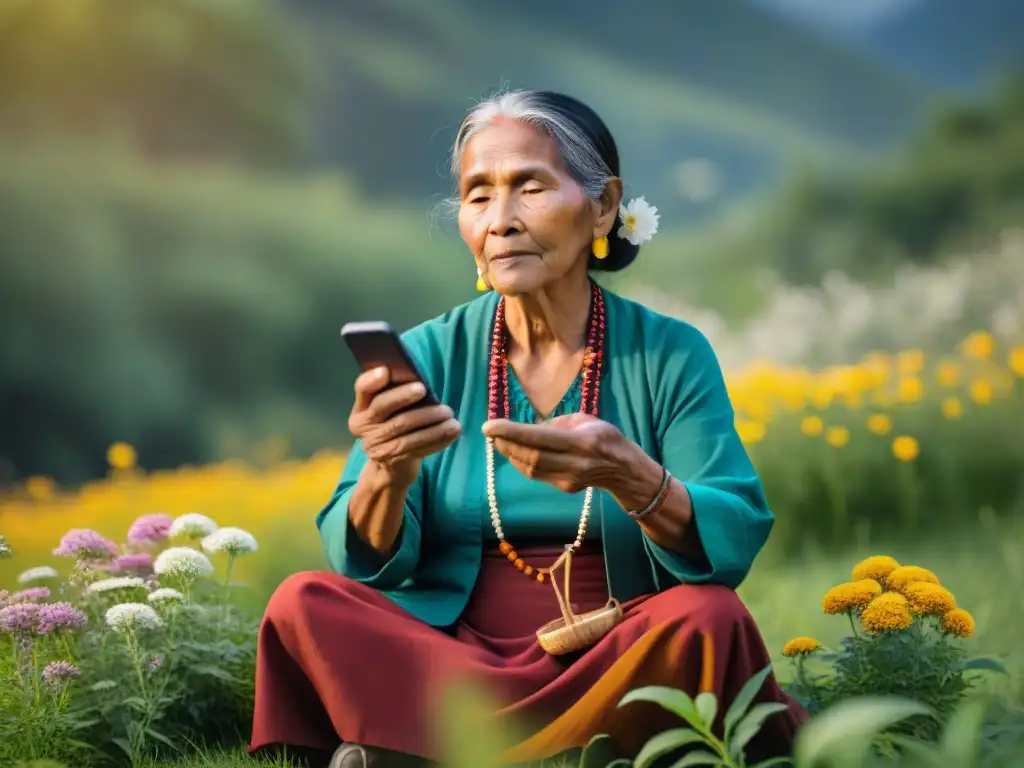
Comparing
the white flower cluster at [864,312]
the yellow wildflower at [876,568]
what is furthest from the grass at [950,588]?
the white flower cluster at [864,312]

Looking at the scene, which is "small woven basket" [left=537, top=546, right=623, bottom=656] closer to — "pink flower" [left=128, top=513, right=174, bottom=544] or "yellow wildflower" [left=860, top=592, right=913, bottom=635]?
"yellow wildflower" [left=860, top=592, right=913, bottom=635]

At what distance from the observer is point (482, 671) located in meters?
3.10

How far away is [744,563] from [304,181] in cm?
625

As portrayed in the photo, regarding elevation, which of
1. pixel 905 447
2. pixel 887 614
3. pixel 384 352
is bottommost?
pixel 887 614

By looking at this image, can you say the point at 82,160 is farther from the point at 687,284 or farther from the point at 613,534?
the point at 613,534

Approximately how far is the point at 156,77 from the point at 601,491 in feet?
20.4

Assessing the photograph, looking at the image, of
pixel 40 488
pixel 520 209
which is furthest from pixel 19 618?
pixel 40 488

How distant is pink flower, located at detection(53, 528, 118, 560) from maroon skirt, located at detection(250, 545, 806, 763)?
97 cm

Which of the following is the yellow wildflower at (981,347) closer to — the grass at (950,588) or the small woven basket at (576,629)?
the grass at (950,588)

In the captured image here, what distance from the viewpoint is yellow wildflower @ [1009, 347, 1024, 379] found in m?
6.29

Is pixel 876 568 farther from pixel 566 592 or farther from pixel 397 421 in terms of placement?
pixel 397 421

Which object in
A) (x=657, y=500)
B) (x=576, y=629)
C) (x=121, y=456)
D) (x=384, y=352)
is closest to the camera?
(x=384, y=352)

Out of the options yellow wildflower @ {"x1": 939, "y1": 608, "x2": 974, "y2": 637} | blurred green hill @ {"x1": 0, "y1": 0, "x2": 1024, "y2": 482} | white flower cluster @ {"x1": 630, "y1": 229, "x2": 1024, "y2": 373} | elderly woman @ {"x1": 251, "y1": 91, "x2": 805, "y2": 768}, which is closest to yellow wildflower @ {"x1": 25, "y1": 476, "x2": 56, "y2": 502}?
blurred green hill @ {"x1": 0, "y1": 0, "x2": 1024, "y2": 482}

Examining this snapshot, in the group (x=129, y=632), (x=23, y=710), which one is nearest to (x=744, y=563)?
(x=129, y=632)
